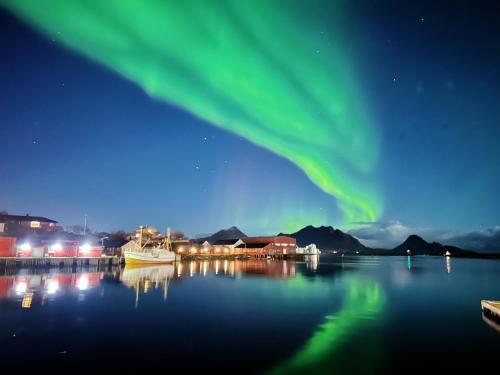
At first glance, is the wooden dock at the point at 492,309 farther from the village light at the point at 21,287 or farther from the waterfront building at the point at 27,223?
the waterfront building at the point at 27,223

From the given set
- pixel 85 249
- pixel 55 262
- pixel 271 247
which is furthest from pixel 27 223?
pixel 271 247

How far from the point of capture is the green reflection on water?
1559 cm

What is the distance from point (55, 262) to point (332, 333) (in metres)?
64.0

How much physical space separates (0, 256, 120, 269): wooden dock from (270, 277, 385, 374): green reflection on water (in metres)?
56.6

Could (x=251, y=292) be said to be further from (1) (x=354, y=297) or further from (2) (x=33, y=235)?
(2) (x=33, y=235)

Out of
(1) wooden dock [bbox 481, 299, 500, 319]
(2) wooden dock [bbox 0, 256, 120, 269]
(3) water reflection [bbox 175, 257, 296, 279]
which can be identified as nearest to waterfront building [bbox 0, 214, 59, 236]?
(2) wooden dock [bbox 0, 256, 120, 269]

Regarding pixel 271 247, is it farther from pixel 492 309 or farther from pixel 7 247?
pixel 492 309

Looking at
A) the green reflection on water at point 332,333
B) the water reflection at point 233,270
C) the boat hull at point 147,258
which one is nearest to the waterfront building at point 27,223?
the boat hull at point 147,258

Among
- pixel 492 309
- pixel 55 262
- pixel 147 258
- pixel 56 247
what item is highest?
pixel 56 247

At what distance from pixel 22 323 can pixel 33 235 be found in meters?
66.9

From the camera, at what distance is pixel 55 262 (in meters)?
67.5

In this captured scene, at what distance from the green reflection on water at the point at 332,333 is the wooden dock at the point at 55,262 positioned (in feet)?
186

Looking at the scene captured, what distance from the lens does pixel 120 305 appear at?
95.7 feet

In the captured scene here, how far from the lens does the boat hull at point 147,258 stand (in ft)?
267
